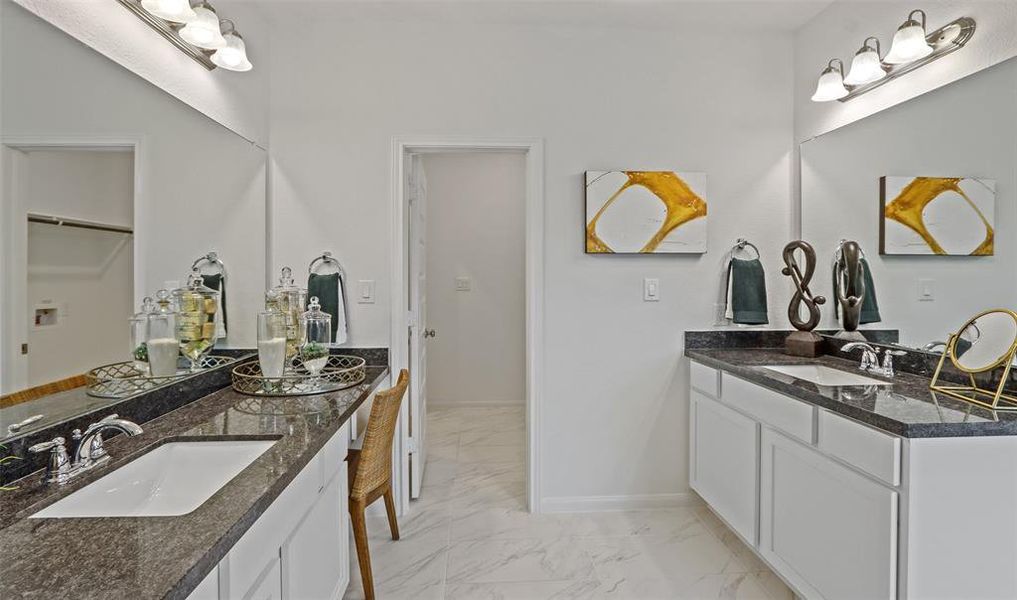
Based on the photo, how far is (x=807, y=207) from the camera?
2.50m

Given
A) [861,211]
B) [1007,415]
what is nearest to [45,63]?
[1007,415]

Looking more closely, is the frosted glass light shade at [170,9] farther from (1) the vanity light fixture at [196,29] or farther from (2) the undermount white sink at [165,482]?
(2) the undermount white sink at [165,482]

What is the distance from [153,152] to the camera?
1.62m

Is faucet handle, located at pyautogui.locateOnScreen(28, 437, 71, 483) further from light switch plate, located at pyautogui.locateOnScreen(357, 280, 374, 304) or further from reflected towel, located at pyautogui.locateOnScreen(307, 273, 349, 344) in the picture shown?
light switch plate, located at pyautogui.locateOnScreen(357, 280, 374, 304)

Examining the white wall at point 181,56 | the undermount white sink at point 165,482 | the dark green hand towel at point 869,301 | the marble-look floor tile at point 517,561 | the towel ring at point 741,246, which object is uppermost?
the white wall at point 181,56

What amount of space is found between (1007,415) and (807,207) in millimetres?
1432

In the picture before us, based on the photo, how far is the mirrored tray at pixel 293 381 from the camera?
1.85 meters

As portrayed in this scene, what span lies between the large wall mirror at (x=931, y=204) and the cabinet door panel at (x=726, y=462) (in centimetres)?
72

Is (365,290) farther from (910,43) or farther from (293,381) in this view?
(910,43)

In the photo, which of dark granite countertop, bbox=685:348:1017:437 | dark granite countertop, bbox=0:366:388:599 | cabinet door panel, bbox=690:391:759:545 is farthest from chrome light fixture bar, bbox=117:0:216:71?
cabinet door panel, bbox=690:391:759:545

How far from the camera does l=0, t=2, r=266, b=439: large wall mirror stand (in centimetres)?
113

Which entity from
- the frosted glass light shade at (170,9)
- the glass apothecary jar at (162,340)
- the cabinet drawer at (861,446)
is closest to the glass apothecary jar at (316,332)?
the glass apothecary jar at (162,340)

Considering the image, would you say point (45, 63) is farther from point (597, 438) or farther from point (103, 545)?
point (597, 438)

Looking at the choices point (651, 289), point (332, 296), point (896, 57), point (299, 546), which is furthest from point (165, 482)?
point (896, 57)
